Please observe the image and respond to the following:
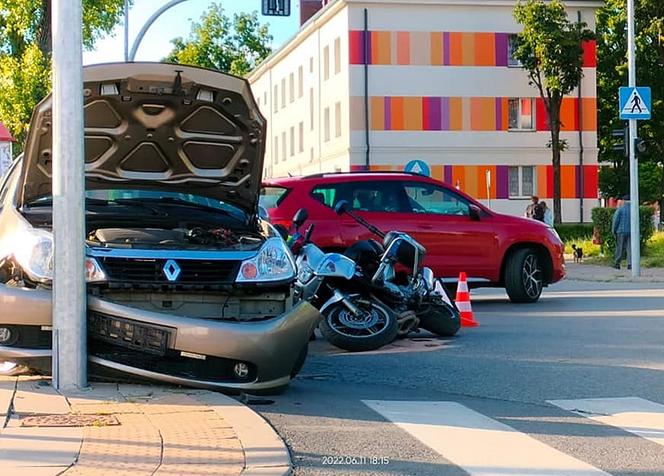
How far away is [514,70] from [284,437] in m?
42.3

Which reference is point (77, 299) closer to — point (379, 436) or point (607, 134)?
point (379, 436)

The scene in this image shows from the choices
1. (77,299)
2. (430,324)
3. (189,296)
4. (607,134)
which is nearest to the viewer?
(77,299)

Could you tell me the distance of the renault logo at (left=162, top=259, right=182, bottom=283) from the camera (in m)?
6.96

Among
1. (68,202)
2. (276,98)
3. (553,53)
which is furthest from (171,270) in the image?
(276,98)

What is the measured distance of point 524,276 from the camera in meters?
15.1

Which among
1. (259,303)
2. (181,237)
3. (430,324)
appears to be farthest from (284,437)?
(430,324)

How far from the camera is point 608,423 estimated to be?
263 inches

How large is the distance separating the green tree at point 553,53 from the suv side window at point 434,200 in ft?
95.7

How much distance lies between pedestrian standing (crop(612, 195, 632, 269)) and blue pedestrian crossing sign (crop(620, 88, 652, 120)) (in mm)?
2635

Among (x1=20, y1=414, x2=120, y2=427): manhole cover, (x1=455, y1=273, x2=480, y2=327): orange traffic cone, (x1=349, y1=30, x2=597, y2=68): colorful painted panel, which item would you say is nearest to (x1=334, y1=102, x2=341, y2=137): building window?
(x1=349, y1=30, x2=597, y2=68): colorful painted panel

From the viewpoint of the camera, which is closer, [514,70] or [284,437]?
[284,437]

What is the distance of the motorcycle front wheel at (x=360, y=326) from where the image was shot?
381 inches

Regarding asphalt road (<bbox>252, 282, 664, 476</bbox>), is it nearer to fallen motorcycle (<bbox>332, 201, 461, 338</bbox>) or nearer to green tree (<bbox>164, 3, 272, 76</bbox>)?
fallen motorcycle (<bbox>332, 201, 461, 338</bbox>)

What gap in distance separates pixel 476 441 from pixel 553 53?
3825cm
